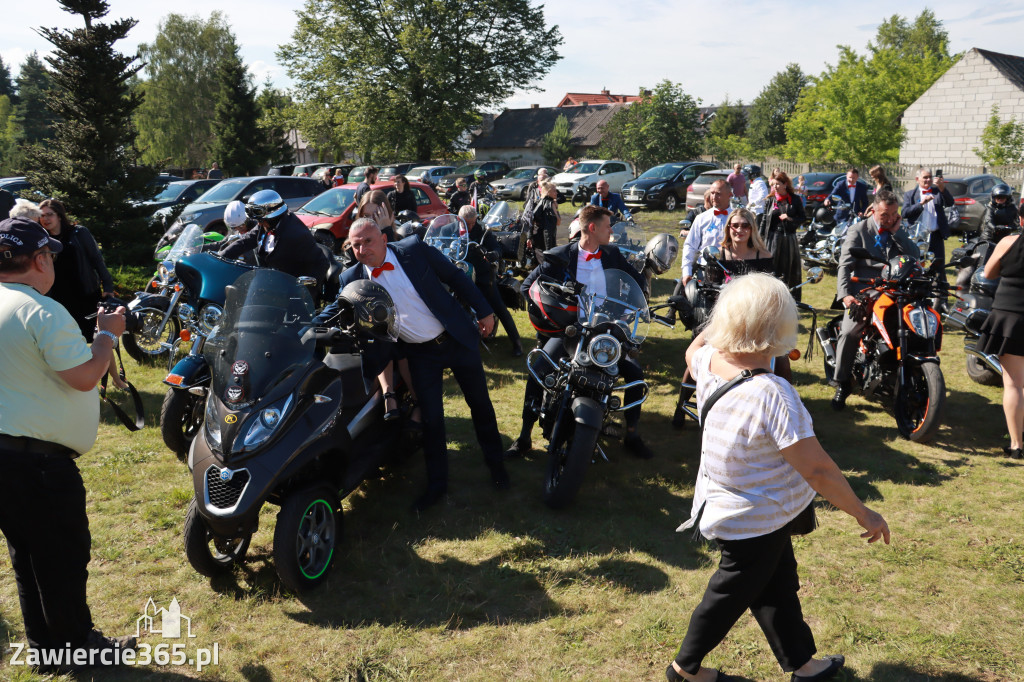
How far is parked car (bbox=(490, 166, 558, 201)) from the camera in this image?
88.0ft

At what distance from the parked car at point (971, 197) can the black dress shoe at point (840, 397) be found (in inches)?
561

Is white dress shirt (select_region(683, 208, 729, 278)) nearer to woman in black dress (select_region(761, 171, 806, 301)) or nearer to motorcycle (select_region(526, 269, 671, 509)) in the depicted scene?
woman in black dress (select_region(761, 171, 806, 301))

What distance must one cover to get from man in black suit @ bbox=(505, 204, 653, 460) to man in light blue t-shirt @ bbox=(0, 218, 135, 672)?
303 centimetres

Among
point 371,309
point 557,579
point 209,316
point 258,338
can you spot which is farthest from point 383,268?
point 209,316

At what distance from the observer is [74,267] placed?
20.0 feet

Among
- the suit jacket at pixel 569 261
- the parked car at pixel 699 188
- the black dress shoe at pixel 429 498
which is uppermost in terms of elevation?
the parked car at pixel 699 188

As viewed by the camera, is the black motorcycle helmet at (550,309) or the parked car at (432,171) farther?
the parked car at (432,171)

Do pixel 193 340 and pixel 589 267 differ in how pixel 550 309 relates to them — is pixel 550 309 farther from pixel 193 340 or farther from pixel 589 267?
pixel 193 340

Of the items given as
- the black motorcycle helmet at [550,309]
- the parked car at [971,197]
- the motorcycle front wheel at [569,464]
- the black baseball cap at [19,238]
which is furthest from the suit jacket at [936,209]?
the black baseball cap at [19,238]

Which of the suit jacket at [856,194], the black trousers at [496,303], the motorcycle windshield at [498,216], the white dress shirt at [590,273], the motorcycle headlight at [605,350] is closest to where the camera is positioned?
the motorcycle headlight at [605,350]

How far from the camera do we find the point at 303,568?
12.2 feet

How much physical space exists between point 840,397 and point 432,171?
2424 cm

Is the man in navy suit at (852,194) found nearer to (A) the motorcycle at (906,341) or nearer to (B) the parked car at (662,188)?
(A) the motorcycle at (906,341)

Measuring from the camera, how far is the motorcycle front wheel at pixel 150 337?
7668 millimetres
